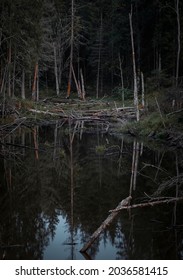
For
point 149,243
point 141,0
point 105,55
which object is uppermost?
point 141,0

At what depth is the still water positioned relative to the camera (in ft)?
21.4

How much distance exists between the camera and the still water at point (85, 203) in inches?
257

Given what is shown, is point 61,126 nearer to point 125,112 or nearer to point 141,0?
point 125,112

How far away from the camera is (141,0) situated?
41531 mm

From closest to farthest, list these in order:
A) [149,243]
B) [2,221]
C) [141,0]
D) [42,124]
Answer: [149,243] < [2,221] < [42,124] < [141,0]

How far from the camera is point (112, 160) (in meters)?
14.2

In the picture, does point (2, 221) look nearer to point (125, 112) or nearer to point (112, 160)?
point (112, 160)

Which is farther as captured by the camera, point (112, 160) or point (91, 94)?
point (91, 94)

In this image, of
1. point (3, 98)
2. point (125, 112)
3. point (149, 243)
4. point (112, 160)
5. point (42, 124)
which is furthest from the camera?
point (125, 112)

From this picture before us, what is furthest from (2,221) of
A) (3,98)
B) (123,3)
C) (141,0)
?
(123,3)

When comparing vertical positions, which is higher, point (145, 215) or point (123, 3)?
point (123, 3)

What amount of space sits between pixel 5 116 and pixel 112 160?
413 inches

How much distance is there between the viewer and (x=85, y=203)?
8.97 metres

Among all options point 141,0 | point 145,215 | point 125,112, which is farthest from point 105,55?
point 145,215
